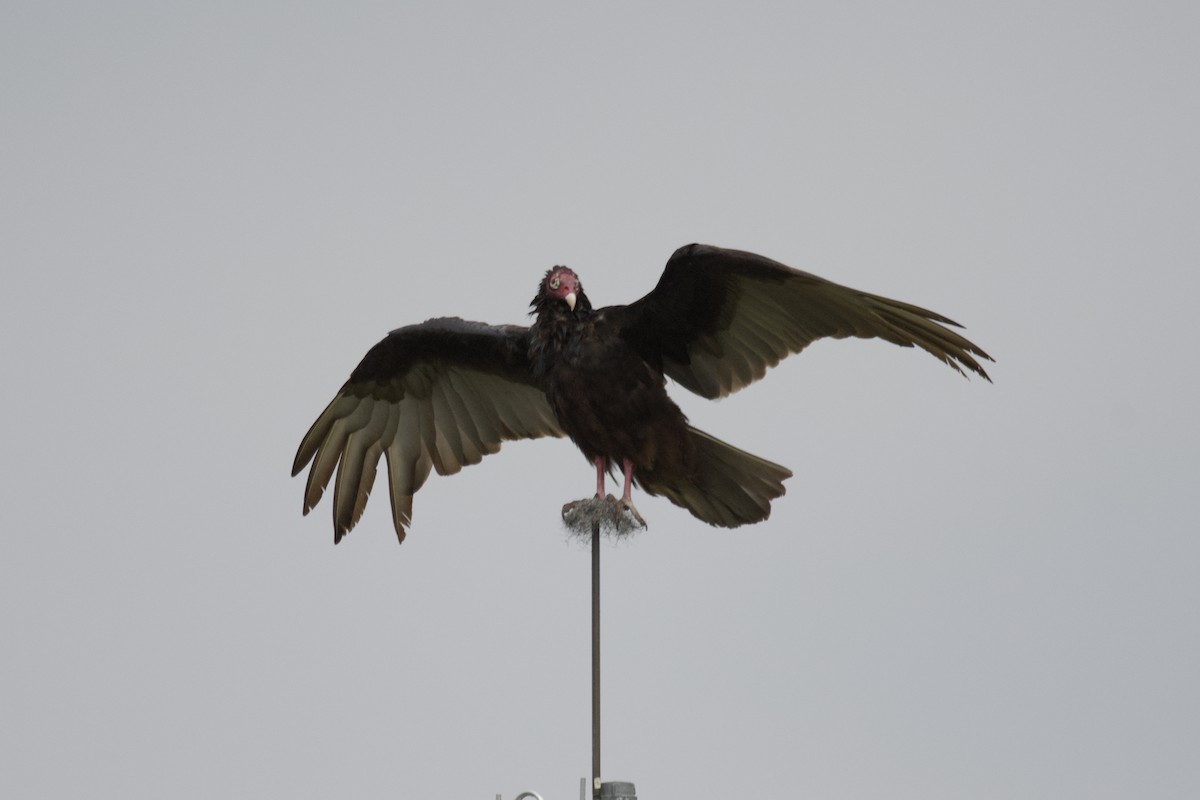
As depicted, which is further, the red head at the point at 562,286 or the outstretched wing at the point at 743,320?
Result: the red head at the point at 562,286

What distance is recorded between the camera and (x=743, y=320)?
643 centimetres

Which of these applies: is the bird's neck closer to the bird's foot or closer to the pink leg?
the pink leg

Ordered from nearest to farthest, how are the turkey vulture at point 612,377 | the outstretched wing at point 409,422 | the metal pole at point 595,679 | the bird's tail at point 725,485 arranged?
1. the metal pole at point 595,679
2. the turkey vulture at point 612,377
3. the bird's tail at point 725,485
4. the outstretched wing at point 409,422

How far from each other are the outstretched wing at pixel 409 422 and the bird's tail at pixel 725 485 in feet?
2.83

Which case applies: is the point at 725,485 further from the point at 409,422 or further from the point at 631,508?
the point at 409,422

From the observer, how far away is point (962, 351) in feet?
19.0

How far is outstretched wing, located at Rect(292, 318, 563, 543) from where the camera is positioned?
7.18 meters

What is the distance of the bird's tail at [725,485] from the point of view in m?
6.50

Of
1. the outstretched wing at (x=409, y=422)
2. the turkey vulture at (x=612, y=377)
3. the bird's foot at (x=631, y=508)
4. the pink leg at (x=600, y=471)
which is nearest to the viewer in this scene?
the bird's foot at (x=631, y=508)

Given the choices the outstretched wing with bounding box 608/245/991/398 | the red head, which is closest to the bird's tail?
the outstretched wing with bounding box 608/245/991/398

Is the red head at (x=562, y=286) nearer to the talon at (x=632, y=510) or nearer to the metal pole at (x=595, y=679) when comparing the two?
the talon at (x=632, y=510)

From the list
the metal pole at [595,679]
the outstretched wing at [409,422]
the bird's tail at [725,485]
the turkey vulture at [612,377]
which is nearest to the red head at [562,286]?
the turkey vulture at [612,377]

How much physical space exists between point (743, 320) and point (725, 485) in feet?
2.19

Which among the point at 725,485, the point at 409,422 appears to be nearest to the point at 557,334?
the point at 725,485
